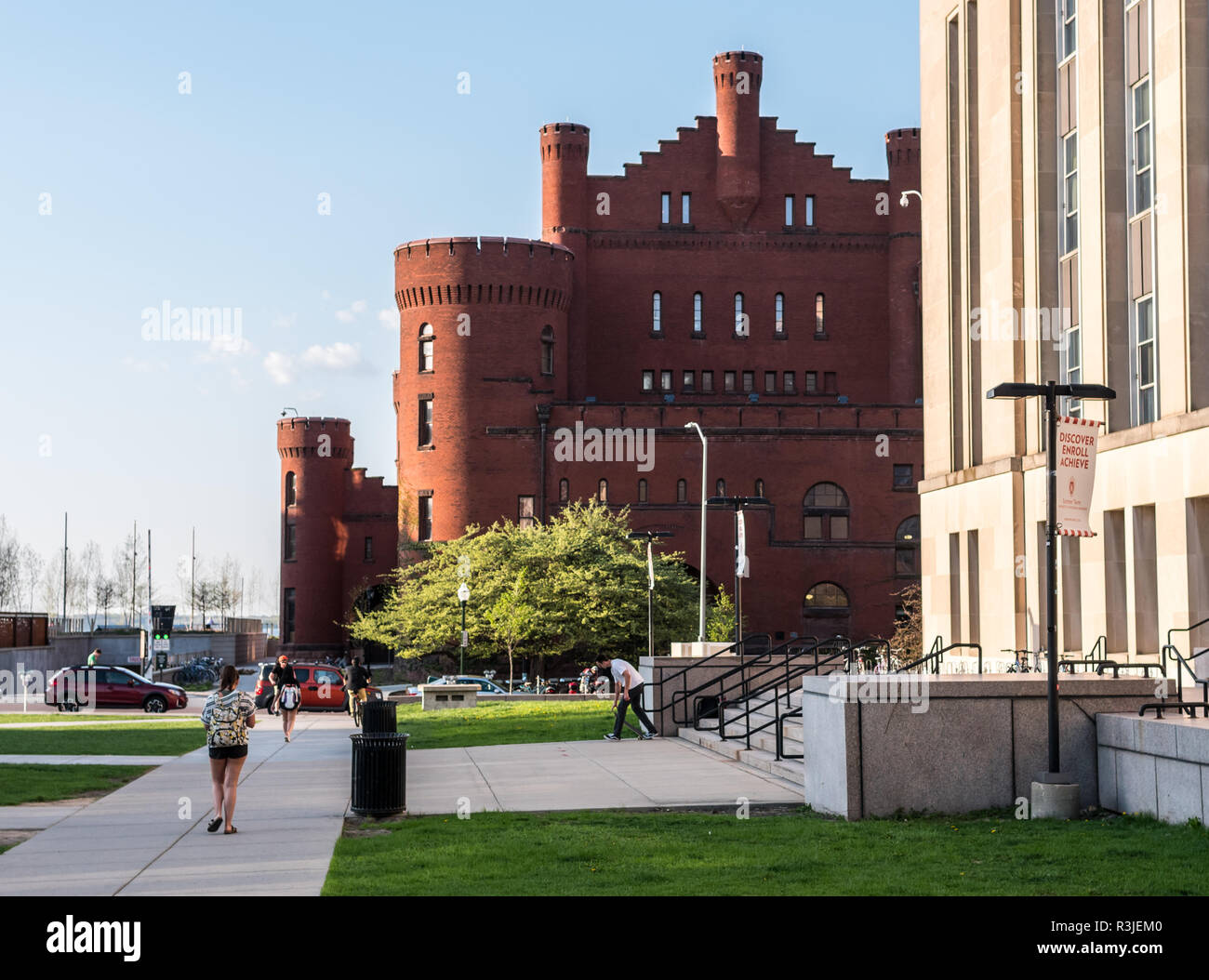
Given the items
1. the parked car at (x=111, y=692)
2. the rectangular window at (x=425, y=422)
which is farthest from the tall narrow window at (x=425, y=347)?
the parked car at (x=111, y=692)

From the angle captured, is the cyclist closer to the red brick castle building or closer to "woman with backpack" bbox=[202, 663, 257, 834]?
"woman with backpack" bbox=[202, 663, 257, 834]

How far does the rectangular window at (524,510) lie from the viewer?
248 ft

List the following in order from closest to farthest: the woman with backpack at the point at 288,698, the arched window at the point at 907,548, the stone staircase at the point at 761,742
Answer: the stone staircase at the point at 761,742 < the woman with backpack at the point at 288,698 < the arched window at the point at 907,548

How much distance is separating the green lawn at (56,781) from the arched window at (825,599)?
184 ft

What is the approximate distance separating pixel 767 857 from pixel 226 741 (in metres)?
5.53

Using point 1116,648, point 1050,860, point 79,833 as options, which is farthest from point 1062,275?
point 79,833

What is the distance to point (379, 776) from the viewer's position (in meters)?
15.2

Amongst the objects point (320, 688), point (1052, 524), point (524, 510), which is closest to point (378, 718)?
point (1052, 524)

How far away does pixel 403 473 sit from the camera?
255 ft

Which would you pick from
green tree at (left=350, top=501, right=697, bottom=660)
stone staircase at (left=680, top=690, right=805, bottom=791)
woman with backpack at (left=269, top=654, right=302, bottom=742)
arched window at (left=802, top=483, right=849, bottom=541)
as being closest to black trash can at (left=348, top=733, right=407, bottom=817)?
stone staircase at (left=680, top=690, right=805, bottom=791)

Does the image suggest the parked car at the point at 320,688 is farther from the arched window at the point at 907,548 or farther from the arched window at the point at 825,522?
the arched window at the point at 907,548

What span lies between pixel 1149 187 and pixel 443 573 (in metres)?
47.5
